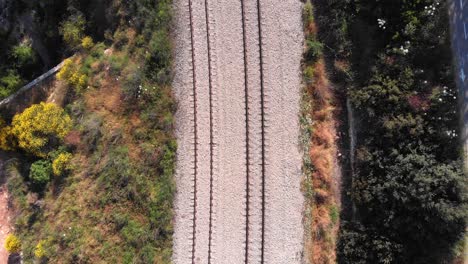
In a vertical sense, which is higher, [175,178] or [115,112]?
[115,112]

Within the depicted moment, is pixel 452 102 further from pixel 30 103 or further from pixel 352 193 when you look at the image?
pixel 30 103

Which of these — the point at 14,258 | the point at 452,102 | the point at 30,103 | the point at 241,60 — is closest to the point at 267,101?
the point at 241,60

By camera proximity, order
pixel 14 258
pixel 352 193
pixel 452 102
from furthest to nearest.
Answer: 1. pixel 14 258
2. pixel 352 193
3. pixel 452 102

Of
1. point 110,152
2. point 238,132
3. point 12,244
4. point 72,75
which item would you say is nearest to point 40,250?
point 12,244

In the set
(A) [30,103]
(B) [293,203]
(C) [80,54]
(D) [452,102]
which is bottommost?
(B) [293,203]

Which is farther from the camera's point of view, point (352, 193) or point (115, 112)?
point (115, 112)

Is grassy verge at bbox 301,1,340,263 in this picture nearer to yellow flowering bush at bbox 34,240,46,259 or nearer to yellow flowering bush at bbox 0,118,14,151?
yellow flowering bush at bbox 34,240,46,259

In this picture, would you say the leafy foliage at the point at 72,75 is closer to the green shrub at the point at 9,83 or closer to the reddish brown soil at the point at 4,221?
the green shrub at the point at 9,83
